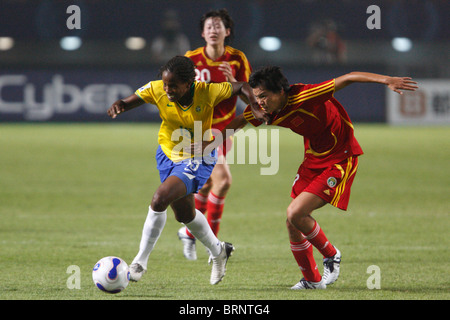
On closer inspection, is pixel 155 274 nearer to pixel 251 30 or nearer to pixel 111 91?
pixel 111 91

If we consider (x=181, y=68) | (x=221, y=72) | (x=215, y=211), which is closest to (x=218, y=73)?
(x=221, y=72)

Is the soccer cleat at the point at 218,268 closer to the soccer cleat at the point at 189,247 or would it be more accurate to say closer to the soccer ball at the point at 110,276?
the soccer ball at the point at 110,276

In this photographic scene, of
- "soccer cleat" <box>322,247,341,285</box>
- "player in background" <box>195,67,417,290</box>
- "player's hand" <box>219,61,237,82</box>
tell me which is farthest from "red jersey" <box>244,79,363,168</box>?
"player's hand" <box>219,61,237,82</box>

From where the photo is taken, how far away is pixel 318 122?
571cm

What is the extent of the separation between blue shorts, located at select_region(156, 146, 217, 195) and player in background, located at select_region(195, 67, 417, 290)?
0.18 meters

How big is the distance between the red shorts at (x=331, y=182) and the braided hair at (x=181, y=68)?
1.16 meters

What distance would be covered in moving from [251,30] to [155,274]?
18.6 metres

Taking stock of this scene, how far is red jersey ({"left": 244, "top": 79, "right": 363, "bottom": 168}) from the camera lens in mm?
5578

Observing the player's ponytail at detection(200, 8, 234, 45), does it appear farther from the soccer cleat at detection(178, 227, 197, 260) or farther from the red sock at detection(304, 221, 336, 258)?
the red sock at detection(304, 221, 336, 258)

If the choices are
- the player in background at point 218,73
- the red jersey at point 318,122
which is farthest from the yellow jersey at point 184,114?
the player in background at point 218,73

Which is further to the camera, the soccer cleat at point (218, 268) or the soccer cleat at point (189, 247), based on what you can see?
the soccer cleat at point (189, 247)

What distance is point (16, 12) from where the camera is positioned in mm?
23984

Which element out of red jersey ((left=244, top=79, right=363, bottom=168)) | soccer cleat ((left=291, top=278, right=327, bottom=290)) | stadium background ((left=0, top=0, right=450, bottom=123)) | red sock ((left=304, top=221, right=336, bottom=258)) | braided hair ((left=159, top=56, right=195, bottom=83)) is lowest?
soccer cleat ((left=291, top=278, right=327, bottom=290))

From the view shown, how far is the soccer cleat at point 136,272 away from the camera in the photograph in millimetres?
5555
